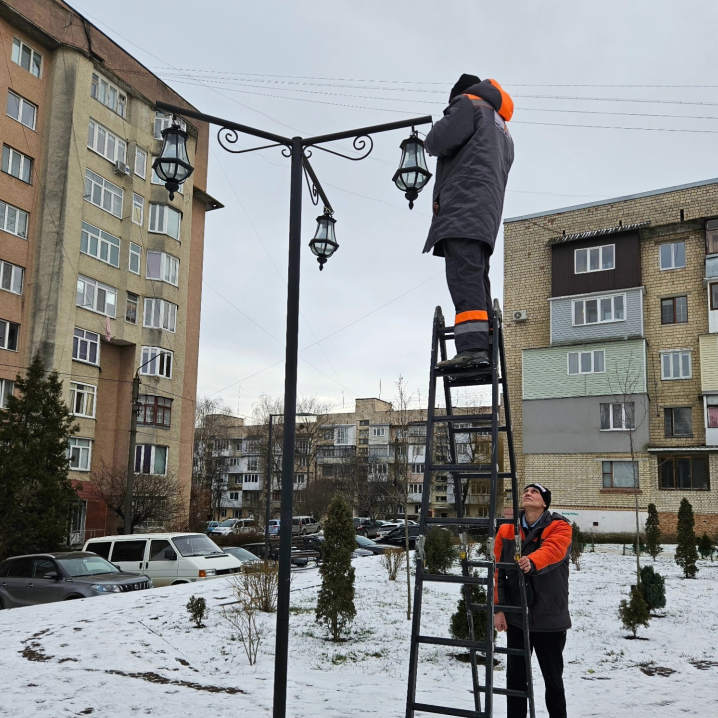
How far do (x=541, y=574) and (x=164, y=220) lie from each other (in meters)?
36.3

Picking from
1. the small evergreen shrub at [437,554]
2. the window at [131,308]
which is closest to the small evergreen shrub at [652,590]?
Result: the small evergreen shrub at [437,554]

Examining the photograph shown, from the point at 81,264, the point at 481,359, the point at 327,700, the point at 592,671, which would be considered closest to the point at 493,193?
the point at 481,359

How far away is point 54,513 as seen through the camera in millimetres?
22547

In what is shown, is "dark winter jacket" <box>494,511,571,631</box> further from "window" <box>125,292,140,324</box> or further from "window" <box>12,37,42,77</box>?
"window" <box>12,37,42,77</box>

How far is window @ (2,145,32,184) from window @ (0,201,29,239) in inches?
57.0

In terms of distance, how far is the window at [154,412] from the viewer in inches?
1454

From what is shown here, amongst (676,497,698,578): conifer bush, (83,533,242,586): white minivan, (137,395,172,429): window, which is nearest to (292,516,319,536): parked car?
(137,395,172,429): window

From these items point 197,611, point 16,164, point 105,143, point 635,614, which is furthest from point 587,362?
point 197,611

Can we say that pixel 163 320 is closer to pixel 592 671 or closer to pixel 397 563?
pixel 397 563

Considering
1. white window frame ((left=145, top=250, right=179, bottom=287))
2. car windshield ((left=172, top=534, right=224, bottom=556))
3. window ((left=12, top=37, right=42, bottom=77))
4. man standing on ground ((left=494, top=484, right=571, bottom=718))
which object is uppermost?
window ((left=12, top=37, right=42, bottom=77))

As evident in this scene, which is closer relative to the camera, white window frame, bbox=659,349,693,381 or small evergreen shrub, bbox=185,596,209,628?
small evergreen shrub, bbox=185,596,209,628

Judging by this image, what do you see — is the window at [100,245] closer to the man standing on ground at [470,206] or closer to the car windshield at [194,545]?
the car windshield at [194,545]

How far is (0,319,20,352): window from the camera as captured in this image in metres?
31.0

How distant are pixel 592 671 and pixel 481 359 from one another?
5249 millimetres
